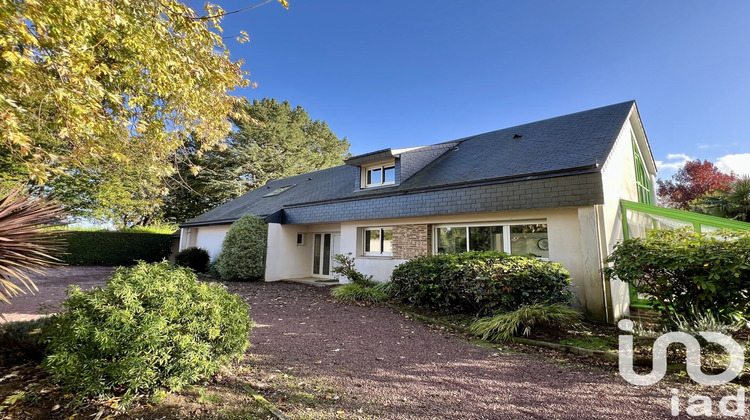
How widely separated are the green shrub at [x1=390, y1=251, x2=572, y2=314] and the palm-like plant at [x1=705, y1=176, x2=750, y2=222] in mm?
11133

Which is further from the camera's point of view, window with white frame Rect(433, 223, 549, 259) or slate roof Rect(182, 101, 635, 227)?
window with white frame Rect(433, 223, 549, 259)

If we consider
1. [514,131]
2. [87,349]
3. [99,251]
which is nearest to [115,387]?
[87,349]

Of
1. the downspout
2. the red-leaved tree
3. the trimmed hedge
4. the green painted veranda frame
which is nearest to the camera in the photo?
the downspout

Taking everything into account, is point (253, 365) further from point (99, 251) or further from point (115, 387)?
point (99, 251)

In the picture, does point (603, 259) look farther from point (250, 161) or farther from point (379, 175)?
point (250, 161)

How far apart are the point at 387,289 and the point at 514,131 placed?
8081mm

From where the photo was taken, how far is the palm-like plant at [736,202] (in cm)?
1173

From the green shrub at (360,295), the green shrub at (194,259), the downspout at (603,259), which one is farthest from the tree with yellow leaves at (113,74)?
the green shrub at (194,259)

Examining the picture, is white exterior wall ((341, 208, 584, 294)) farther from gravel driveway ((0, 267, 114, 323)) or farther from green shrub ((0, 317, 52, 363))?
green shrub ((0, 317, 52, 363))

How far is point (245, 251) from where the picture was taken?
1298 cm

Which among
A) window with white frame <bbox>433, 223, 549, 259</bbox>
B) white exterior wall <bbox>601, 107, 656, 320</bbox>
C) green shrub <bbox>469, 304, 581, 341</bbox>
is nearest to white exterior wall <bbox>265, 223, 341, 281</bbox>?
window with white frame <bbox>433, 223, 549, 259</bbox>

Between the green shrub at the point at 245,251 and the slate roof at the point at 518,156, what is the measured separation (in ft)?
2.64

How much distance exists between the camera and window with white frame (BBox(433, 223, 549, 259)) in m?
8.15

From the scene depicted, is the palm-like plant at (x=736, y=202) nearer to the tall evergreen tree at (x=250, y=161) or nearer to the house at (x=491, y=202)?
the house at (x=491, y=202)
